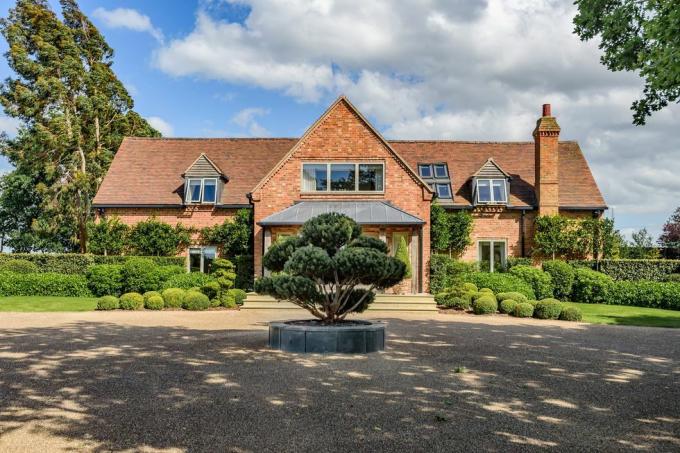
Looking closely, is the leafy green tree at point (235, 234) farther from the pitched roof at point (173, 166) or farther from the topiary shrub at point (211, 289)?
the topiary shrub at point (211, 289)

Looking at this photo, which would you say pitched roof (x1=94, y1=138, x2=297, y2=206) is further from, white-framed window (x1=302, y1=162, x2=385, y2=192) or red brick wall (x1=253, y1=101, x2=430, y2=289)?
white-framed window (x1=302, y1=162, x2=385, y2=192)

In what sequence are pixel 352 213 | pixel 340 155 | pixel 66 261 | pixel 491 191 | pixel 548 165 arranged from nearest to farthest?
1. pixel 352 213
2. pixel 340 155
3. pixel 66 261
4. pixel 548 165
5. pixel 491 191

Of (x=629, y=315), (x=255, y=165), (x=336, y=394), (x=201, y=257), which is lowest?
(x=336, y=394)

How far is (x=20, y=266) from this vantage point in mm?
24703

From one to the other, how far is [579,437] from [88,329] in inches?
493

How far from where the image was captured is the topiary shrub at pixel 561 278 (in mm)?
23047

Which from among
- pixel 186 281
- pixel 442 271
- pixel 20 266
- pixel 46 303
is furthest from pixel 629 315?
pixel 20 266

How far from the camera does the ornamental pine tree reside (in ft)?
35.4

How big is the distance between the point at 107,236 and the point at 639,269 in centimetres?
2693

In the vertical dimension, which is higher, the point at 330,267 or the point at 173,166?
the point at 173,166

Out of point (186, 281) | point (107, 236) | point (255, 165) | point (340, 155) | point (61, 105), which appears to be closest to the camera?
point (186, 281)

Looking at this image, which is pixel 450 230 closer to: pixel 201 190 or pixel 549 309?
pixel 549 309

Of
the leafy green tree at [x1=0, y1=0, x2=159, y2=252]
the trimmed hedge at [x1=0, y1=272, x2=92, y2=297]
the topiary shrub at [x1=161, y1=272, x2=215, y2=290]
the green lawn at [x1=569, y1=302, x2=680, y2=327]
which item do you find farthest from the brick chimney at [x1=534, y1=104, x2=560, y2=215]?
the leafy green tree at [x1=0, y1=0, x2=159, y2=252]

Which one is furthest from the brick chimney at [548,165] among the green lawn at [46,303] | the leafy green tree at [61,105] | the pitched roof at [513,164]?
the leafy green tree at [61,105]
